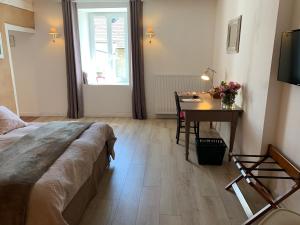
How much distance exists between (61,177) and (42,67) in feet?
13.4

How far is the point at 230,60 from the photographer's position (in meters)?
3.77

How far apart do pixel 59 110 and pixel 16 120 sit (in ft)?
8.13

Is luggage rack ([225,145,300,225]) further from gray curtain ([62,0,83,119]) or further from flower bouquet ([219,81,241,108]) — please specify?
gray curtain ([62,0,83,119])

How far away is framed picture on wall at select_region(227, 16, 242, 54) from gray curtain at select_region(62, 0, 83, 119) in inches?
118

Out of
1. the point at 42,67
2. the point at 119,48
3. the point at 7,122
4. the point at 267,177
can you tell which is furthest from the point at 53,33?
the point at 267,177

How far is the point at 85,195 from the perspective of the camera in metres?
2.28

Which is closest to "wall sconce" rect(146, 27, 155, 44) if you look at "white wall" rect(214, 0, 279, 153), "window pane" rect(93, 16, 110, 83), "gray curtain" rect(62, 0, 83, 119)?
"window pane" rect(93, 16, 110, 83)

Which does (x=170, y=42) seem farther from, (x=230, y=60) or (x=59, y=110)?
(x=59, y=110)

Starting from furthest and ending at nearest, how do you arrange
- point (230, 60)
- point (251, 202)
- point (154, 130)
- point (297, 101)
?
point (154, 130)
point (230, 60)
point (251, 202)
point (297, 101)

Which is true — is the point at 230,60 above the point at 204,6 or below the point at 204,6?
below

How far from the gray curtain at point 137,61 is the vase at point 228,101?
2272 millimetres

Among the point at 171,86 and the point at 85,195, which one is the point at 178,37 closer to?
the point at 171,86

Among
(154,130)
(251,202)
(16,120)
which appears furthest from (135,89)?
(251,202)

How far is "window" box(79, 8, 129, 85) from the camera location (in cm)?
523
